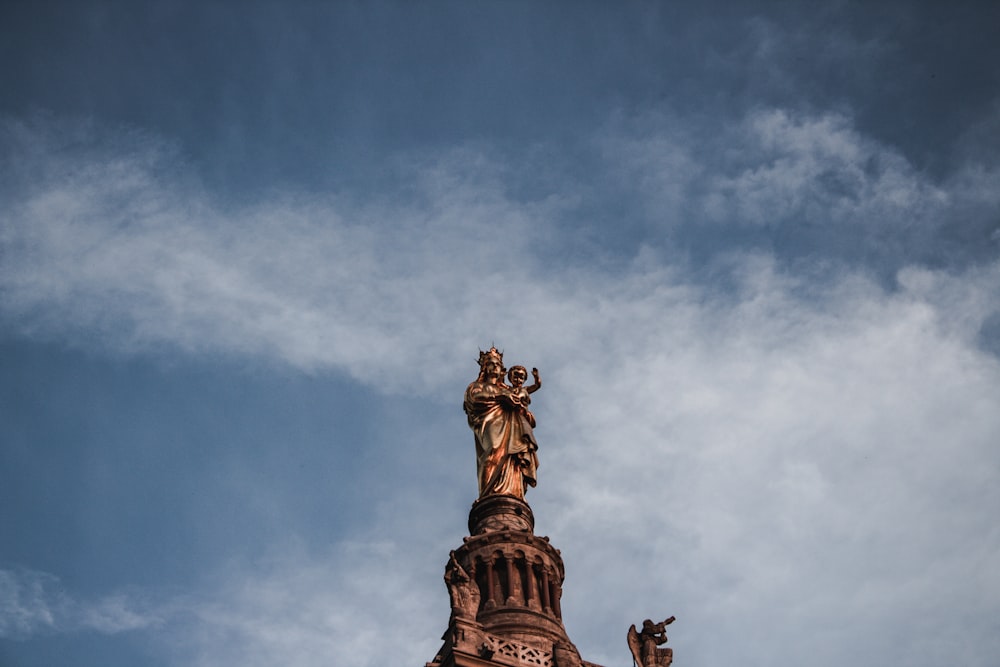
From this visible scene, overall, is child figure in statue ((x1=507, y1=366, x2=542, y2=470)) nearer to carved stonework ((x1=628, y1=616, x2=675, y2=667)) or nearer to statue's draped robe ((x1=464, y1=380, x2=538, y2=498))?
statue's draped robe ((x1=464, y1=380, x2=538, y2=498))

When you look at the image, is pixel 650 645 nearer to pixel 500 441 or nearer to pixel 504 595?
pixel 504 595

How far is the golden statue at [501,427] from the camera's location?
133 feet

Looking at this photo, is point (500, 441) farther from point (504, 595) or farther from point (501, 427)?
point (504, 595)

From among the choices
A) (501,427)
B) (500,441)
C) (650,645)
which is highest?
(501,427)

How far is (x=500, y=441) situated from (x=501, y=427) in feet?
2.18

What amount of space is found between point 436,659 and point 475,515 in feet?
23.3

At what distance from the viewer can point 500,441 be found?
1623 inches

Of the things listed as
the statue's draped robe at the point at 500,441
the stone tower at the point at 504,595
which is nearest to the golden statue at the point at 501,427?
the statue's draped robe at the point at 500,441

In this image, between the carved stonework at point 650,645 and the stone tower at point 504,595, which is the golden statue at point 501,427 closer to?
the stone tower at point 504,595

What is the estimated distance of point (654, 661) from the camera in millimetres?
35781

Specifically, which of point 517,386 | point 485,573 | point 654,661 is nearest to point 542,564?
point 485,573

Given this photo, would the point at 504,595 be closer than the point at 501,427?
Yes

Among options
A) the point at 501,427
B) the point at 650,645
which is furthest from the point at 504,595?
the point at 501,427

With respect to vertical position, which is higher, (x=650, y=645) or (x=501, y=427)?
(x=501, y=427)
